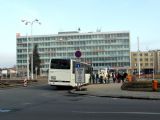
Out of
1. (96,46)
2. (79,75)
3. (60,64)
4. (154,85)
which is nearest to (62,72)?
(60,64)

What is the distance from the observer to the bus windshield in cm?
4244

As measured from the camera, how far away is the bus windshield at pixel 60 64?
42438 mm

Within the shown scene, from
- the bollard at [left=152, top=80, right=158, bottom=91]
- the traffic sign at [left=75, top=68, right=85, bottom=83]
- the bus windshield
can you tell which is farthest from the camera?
the bus windshield

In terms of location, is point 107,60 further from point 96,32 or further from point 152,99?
point 152,99

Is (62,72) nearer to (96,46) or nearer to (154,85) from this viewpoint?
(154,85)

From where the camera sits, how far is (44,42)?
172625 mm

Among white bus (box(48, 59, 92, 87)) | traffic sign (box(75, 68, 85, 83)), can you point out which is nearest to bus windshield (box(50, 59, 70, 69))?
white bus (box(48, 59, 92, 87))

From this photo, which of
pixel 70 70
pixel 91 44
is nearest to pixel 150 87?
pixel 70 70

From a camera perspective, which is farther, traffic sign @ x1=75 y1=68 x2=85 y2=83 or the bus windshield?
the bus windshield

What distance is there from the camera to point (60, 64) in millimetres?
42625

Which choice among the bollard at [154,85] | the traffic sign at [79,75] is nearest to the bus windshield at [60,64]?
the traffic sign at [79,75]

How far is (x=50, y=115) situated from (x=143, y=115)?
3.54 meters

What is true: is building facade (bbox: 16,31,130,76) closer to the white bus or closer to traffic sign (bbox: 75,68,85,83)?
the white bus

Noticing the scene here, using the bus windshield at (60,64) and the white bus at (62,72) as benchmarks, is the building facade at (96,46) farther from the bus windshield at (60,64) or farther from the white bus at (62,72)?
the white bus at (62,72)
